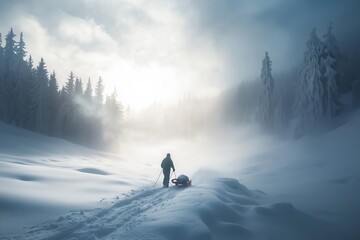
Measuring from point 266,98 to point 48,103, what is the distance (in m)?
46.3

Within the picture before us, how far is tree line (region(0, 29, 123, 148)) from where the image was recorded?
149ft

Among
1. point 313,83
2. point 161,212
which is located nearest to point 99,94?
point 313,83

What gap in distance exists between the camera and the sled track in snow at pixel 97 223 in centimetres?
661

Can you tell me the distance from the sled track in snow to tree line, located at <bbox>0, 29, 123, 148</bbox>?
44595 millimetres

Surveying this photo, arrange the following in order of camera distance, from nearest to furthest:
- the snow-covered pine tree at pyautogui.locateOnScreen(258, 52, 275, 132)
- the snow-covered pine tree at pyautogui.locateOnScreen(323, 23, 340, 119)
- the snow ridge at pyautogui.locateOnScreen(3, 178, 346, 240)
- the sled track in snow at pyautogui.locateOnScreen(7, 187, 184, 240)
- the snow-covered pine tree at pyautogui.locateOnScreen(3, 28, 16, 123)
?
the sled track in snow at pyautogui.locateOnScreen(7, 187, 184, 240) → the snow ridge at pyautogui.locateOnScreen(3, 178, 346, 240) → the snow-covered pine tree at pyautogui.locateOnScreen(323, 23, 340, 119) → the snow-covered pine tree at pyautogui.locateOnScreen(3, 28, 16, 123) → the snow-covered pine tree at pyautogui.locateOnScreen(258, 52, 275, 132)

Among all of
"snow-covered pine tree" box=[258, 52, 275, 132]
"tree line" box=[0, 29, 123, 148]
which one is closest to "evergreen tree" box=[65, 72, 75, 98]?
"tree line" box=[0, 29, 123, 148]

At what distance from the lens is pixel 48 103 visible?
48844 millimetres

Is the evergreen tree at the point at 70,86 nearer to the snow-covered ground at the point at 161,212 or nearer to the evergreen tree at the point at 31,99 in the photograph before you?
the evergreen tree at the point at 31,99

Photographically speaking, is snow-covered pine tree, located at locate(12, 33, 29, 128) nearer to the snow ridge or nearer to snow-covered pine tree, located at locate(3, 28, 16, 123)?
snow-covered pine tree, located at locate(3, 28, 16, 123)

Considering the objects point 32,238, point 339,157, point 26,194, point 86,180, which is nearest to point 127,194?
point 86,180

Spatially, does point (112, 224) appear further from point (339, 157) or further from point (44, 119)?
point (44, 119)

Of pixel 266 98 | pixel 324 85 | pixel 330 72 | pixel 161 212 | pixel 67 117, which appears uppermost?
pixel 266 98

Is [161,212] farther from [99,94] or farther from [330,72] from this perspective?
[99,94]

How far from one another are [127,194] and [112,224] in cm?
477
